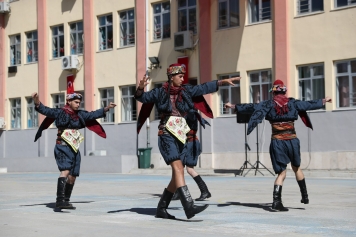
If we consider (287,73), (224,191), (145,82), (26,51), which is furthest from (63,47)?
(145,82)

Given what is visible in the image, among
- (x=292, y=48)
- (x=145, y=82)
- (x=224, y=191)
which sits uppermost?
(x=292, y=48)

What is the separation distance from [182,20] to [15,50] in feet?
42.5

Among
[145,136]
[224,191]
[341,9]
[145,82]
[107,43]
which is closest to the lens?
[145,82]

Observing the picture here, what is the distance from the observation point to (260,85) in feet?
99.2

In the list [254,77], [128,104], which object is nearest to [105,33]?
[128,104]

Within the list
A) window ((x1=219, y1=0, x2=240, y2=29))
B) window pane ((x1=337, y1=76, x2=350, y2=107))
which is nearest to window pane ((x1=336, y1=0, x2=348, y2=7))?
window pane ((x1=337, y1=76, x2=350, y2=107))

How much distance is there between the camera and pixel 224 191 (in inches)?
640

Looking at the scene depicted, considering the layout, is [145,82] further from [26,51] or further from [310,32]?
[26,51]

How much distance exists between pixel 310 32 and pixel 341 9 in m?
1.46

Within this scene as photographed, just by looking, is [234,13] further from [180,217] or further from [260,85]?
[180,217]

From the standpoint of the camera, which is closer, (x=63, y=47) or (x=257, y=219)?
(x=257, y=219)

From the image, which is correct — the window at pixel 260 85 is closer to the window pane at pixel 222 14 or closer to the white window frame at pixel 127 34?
the window pane at pixel 222 14

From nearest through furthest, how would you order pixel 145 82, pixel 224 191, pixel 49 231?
pixel 49 231, pixel 145 82, pixel 224 191

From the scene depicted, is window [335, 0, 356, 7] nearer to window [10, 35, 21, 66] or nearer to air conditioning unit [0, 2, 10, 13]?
window [10, 35, 21, 66]
